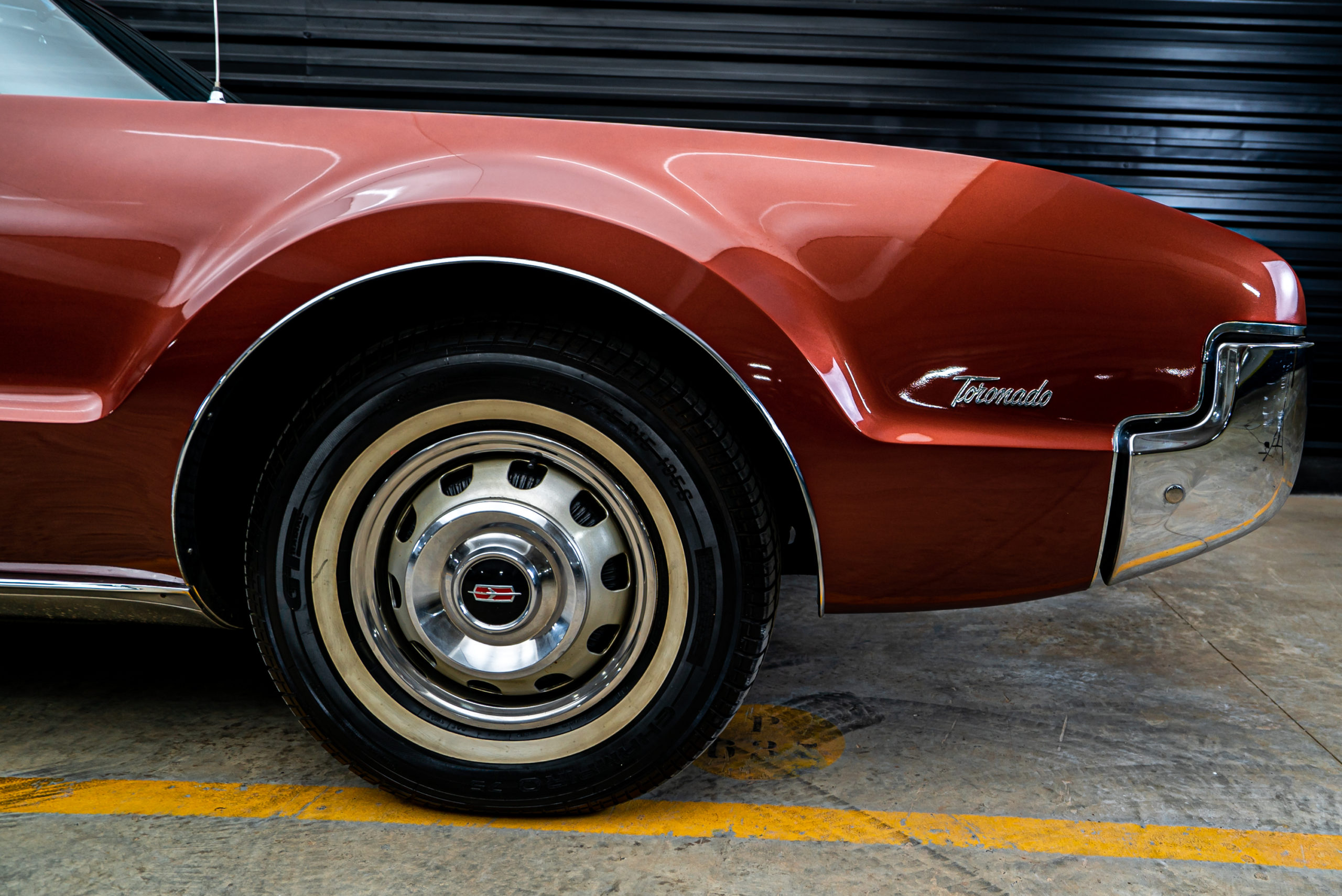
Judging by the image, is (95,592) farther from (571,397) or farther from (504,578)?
(571,397)

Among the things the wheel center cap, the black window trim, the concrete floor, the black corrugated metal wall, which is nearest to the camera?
the concrete floor

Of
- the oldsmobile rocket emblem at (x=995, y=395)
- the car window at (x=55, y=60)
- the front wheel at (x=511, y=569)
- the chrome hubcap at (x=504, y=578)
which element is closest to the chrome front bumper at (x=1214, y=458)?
the oldsmobile rocket emblem at (x=995, y=395)

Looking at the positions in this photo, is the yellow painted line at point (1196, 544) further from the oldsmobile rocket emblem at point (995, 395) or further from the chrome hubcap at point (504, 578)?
the chrome hubcap at point (504, 578)

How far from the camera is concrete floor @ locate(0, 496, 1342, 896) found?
4.34ft

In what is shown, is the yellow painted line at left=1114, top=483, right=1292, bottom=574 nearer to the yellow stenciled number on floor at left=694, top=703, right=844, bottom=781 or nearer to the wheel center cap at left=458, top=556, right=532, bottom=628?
the yellow stenciled number on floor at left=694, top=703, right=844, bottom=781

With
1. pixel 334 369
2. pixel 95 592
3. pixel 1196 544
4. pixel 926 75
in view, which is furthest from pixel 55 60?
pixel 926 75

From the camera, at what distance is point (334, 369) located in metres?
1.42

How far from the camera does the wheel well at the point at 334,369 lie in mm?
1354

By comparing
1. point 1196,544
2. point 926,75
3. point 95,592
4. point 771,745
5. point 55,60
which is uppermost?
point 926,75

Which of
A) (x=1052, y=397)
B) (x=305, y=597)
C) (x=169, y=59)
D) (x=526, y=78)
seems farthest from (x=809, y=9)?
(x=305, y=597)

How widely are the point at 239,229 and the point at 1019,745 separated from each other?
5.42ft

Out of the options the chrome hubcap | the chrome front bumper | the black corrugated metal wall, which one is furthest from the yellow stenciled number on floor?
the black corrugated metal wall

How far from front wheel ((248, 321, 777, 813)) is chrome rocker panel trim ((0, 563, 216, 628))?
0.46ft

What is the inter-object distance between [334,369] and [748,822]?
99 centimetres
